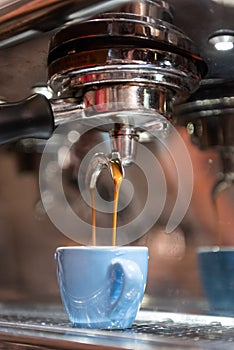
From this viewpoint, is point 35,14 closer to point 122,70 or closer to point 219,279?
point 122,70

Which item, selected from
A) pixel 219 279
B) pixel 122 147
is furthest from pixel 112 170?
pixel 219 279

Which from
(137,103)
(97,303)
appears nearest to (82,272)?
(97,303)

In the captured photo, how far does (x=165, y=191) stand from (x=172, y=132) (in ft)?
0.31

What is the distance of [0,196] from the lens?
2.79 feet

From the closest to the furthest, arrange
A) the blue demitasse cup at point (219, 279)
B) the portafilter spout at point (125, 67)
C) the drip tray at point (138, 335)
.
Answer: the drip tray at point (138, 335), the portafilter spout at point (125, 67), the blue demitasse cup at point (219, 279)

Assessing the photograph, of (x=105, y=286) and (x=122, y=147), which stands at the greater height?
A: (x=122, y=147)

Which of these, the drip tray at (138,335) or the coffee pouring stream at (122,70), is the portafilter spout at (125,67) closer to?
the coffee pouring stream at (122,70)

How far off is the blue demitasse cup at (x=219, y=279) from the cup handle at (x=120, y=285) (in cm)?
13

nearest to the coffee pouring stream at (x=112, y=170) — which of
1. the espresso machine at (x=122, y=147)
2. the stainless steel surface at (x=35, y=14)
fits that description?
the espresso machine at (x=122, y=147)

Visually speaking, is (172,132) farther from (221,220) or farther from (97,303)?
(97,303)

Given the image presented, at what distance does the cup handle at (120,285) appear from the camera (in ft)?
1.65

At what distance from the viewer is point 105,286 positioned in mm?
505

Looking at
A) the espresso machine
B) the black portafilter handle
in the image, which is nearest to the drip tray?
the espresso machine

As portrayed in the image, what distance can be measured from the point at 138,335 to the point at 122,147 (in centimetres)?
19
